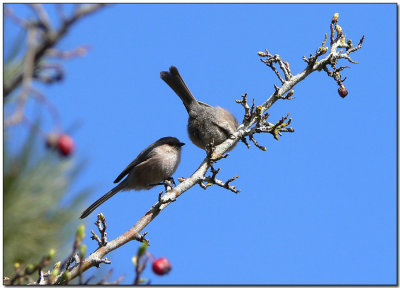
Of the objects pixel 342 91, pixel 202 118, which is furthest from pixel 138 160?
pixel 342 91

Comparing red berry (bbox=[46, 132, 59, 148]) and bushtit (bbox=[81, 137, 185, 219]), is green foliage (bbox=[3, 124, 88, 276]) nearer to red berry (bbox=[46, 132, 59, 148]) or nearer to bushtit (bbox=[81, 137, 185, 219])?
red berry (bbox=[46, 132, 59, 148])

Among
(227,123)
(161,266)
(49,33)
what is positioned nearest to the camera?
(49,33)

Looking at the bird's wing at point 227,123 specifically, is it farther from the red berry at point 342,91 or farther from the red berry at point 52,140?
the red berry at point 52,140

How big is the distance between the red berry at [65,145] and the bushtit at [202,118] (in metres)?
3.80

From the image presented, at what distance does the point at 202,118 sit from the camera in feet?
20.0

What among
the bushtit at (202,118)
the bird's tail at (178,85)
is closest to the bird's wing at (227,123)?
the bushtit at (202,118)

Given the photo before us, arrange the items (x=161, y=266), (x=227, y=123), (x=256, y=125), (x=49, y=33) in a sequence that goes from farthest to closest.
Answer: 1. (x=227, y=123)
2. (x=256, y=125)
3. (x=161, y=266)
4. (x=49, y=33)

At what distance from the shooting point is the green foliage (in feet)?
6.89

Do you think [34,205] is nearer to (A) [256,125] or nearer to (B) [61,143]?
(B) [61,143]

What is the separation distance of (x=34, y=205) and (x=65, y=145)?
0.51 m

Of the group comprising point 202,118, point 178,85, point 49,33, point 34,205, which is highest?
point 178,85

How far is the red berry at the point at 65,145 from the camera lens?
1.89m

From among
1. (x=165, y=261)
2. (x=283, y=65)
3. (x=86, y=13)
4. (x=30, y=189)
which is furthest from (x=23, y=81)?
(x=283, y=65)

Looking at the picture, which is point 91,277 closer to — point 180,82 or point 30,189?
point 30,189
